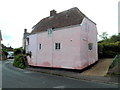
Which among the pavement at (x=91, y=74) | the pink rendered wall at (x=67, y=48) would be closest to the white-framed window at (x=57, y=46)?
the pink rendered wall at (x=67, y=48)

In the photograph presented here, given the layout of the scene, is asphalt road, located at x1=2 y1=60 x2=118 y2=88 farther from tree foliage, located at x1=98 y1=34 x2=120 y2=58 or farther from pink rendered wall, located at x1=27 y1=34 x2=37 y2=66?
tree foliage, located at x1=98 y1=34 x2=120 y2=58

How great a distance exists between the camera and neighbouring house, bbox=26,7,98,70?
16.9 m

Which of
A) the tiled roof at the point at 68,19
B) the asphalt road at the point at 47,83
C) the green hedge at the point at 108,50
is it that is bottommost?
the asphalt road at the point at 47,83

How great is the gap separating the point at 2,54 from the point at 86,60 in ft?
103

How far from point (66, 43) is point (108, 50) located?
9.48 m

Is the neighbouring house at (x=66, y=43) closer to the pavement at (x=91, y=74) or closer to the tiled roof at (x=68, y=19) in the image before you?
the tiled roof at (x=68, y=19)

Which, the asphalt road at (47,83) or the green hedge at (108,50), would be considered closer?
the asphalt road at (47,83)

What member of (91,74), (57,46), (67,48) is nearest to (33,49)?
(57,46)

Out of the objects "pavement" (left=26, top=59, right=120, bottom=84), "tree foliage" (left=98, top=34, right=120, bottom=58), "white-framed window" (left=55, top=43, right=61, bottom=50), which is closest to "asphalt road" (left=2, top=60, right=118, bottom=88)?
"pavement" (left=26, top=59, right=120, bottom=84)

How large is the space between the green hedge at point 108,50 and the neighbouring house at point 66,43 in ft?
10.3

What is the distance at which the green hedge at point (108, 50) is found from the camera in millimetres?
22828

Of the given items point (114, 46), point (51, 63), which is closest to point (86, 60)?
point (51, 63)

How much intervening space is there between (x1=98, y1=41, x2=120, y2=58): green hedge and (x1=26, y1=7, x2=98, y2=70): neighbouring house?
3.14m

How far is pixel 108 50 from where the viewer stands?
77.2 feet
